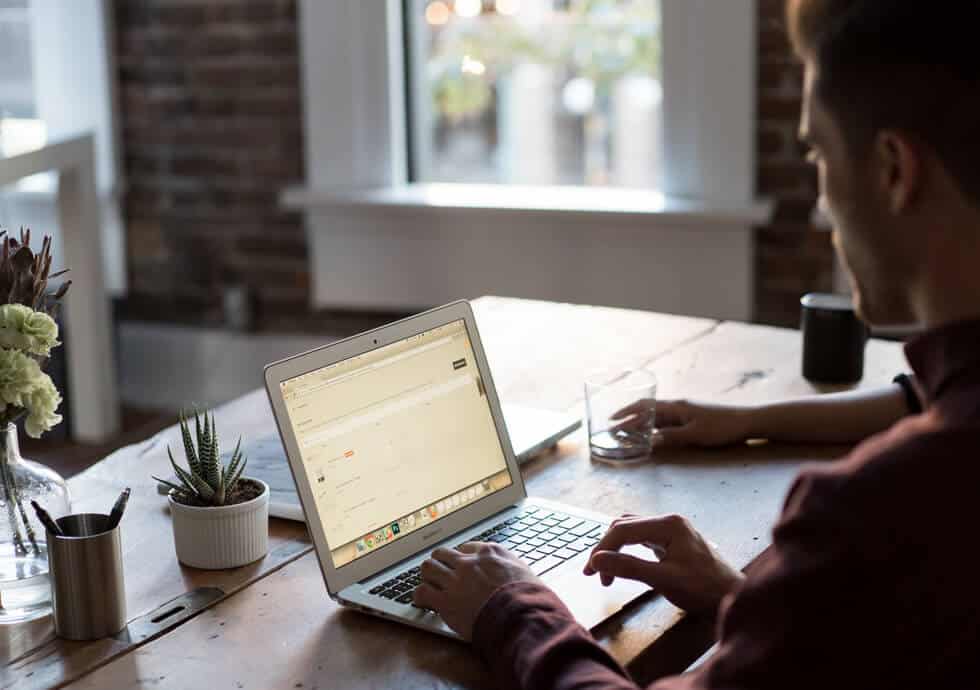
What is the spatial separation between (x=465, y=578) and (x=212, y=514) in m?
0.32

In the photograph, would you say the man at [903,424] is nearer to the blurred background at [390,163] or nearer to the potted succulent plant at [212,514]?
the potted succulent plant at [212,514]

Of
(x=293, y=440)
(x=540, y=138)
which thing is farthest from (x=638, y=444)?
(x=540, y=138)

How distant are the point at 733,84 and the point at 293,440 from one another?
2.20 meters

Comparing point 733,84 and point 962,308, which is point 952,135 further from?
point 733,84

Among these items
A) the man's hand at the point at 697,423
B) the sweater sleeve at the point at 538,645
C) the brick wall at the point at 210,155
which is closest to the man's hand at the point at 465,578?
the sweater sleeve at the point at 538,645

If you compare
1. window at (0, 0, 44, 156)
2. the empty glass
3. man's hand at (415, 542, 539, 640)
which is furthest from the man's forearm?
window at (0, 0, 44, 156)

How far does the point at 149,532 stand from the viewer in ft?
5.10

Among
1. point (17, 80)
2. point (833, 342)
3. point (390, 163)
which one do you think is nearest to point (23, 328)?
point (833, 342)

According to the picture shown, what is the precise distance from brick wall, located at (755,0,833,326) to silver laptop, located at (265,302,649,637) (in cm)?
193

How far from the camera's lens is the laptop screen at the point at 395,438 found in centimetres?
137

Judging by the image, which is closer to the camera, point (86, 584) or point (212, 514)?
point (86, 584)

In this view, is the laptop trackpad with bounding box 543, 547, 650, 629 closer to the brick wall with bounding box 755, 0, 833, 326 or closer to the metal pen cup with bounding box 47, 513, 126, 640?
the metal pen cup with bounding box 47, 513, 126, 640

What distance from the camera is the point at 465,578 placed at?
50.6 inches

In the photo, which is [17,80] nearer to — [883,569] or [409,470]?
[409,470]
